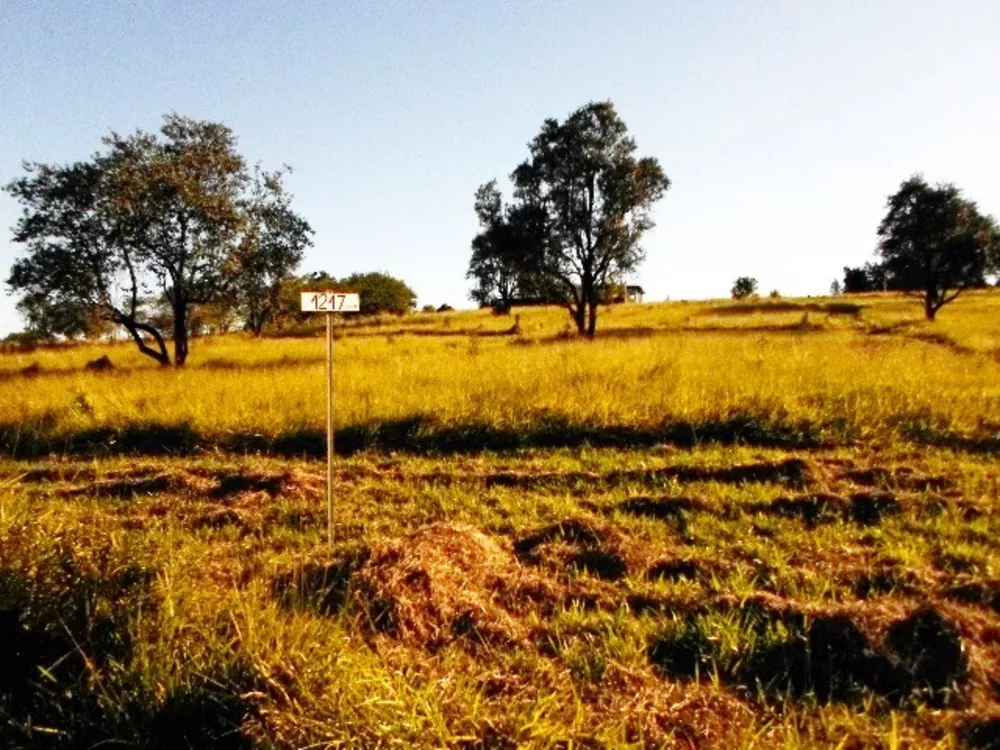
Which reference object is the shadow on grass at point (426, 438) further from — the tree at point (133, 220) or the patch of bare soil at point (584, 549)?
the tree at point (133, 220)

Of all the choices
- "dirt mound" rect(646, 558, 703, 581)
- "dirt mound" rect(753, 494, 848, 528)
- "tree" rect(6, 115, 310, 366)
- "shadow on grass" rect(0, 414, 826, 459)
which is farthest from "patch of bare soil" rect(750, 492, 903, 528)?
"tree" rect(6, 115, 310, 366)

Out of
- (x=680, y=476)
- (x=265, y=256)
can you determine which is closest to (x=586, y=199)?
(x=265, y=256)

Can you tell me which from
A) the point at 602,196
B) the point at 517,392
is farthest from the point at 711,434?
the point at 602,196

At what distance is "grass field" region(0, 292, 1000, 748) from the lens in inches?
108

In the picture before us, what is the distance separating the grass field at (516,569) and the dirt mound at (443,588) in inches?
1.0

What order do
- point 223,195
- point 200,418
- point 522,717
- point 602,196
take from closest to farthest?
point 522,717 → point 200,418 → point 223,195 → point 602,196

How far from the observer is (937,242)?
130 feet

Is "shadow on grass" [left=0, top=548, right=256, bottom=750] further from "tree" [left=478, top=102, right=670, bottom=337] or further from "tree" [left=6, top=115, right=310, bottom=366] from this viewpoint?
"tree" [left=478, top=102, right=670, bottom=337]

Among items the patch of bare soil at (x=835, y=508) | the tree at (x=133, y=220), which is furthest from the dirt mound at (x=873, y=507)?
the tree at (x=133, y=220)

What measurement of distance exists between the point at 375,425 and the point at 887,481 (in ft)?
21.6

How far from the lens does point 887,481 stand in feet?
21.1

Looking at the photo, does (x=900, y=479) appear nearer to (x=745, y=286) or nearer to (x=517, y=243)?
(x=517, y=243)

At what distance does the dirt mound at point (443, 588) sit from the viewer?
3.78 meters

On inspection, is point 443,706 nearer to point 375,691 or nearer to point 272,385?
point 375,691
